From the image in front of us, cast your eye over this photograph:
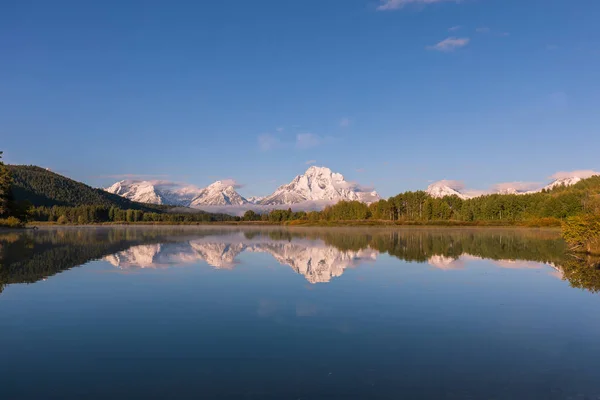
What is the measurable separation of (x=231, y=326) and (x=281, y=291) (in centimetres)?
877

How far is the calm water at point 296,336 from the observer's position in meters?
11.5

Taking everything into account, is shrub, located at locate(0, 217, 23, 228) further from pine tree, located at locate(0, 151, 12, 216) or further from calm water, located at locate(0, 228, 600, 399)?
calm water, located at locate(0, 228, 600, 399)

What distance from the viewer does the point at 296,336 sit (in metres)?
16.2

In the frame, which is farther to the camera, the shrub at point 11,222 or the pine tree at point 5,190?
the shrub at point 11,222

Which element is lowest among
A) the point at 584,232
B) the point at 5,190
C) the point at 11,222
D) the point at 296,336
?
the point at 296,336

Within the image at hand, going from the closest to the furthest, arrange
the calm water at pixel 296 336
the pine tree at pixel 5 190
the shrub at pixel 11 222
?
the calm water at pixel 296 336
the pine tree at pixel 5 190
the shrub at pixel 11 222

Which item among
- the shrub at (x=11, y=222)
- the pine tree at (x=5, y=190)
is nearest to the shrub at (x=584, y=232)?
the pine tree at (x=5, y=190)

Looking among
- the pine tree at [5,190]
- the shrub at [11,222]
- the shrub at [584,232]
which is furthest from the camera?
the shrub at [11,222]

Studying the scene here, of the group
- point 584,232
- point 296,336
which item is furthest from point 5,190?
point 584,232

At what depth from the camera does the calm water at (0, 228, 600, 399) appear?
11523mm


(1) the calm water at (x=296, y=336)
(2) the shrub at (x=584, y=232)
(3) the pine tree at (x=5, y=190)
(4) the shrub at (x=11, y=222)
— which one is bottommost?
(1) the calm water at (x=296, y=336)

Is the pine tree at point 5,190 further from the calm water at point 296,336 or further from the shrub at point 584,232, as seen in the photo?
the shrub at point 584,232

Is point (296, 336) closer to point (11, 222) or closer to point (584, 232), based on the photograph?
point (584, 232)

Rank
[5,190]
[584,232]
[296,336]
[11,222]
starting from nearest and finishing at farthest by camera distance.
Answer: [296,336], [584,232], [5,190], [11,222]
